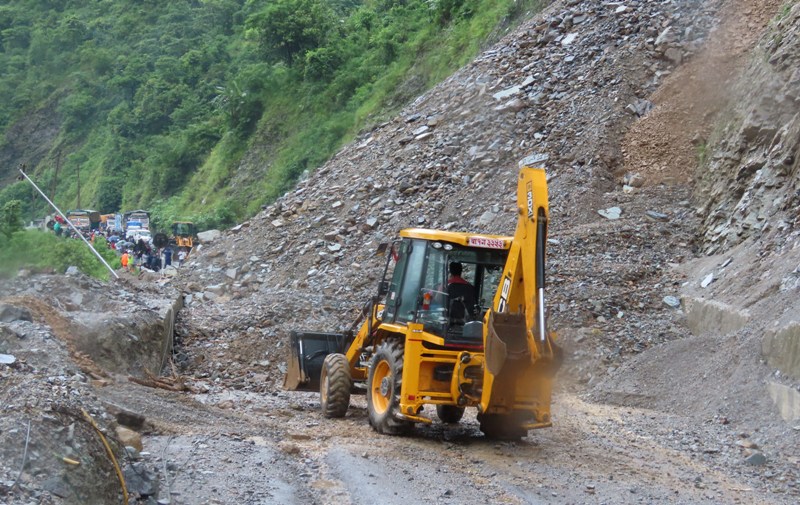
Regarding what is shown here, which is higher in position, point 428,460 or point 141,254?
point 141,254

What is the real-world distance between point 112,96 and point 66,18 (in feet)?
38.6

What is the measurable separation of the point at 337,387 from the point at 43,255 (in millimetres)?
10403

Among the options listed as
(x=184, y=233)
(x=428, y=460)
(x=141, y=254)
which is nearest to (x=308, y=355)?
(x=428, y=460)

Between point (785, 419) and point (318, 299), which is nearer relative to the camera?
point (785, 419)

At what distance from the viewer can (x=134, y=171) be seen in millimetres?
56156

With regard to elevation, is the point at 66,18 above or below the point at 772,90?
above

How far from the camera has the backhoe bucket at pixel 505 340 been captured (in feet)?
28.0

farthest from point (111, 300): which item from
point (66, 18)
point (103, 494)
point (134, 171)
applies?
point (66, 18)

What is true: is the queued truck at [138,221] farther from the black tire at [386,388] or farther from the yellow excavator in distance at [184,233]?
the black tire at [386,388]

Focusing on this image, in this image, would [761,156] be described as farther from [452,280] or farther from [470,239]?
[452,280]

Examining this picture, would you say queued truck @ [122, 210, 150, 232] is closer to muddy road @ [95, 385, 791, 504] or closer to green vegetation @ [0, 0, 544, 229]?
green vegetation @ [0, 0, 544, 229]

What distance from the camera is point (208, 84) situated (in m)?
57.7

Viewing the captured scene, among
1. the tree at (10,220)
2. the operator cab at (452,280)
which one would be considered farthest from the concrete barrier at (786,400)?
the tree at (10,220)

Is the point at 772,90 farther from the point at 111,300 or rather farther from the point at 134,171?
the point at 134,171
